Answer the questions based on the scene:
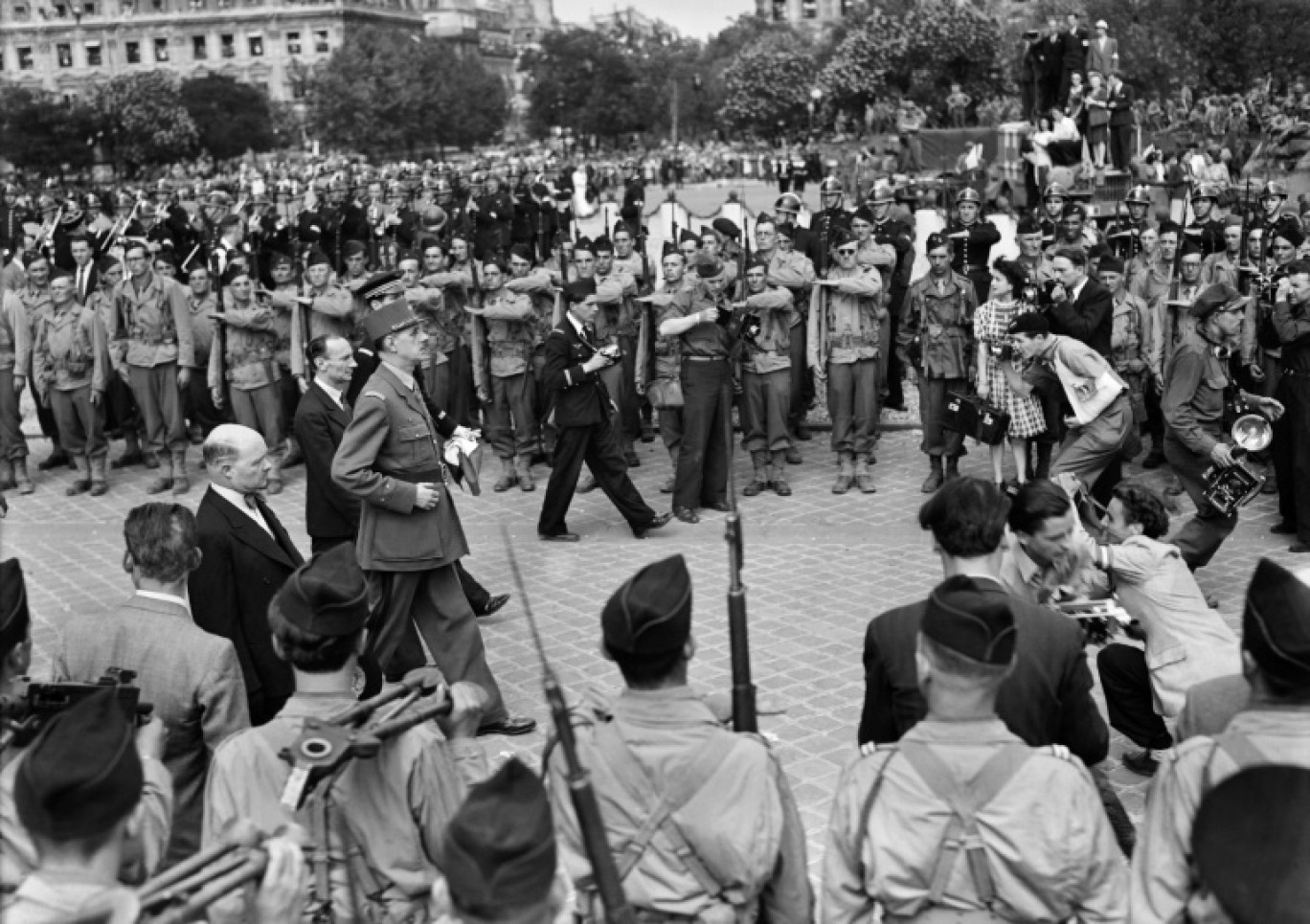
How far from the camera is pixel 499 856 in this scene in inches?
119

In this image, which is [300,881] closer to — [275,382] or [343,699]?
[343,699]

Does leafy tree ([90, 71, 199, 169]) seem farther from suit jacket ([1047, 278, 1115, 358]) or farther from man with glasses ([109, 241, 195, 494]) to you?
suit jacket ([1047, 278, 1115, 358])

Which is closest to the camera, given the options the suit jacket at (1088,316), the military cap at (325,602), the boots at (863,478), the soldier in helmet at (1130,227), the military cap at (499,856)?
the military cap at (499,856)

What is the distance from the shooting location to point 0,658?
14.2 ft

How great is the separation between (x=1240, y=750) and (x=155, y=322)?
37.1ft

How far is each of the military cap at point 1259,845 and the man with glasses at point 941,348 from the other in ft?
27.2

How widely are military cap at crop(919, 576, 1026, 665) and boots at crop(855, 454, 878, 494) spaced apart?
833 centimetres

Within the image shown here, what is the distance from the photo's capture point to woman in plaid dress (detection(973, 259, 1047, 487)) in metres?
10.3

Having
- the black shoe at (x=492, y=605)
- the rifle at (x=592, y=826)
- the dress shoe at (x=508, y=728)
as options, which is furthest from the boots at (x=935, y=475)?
→ the rifle at (x=592, y=826)

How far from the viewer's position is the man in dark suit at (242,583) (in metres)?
6.20

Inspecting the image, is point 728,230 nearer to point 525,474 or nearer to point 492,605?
point 525,474

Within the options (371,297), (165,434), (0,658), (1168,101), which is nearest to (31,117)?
(1168,101)

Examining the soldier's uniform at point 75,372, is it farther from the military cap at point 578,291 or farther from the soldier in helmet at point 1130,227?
the soldier in helmet at point 1130,227

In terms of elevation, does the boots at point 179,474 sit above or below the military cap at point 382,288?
below
